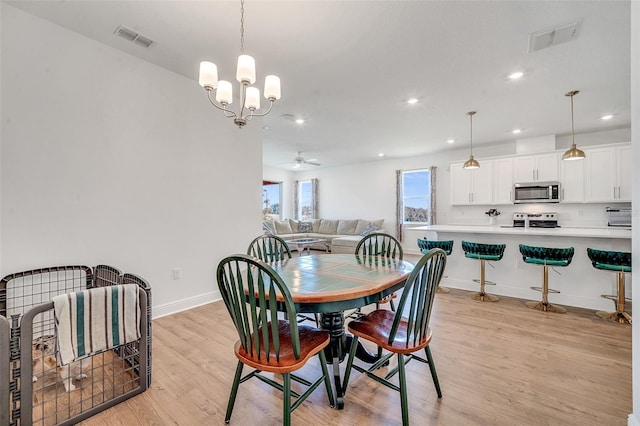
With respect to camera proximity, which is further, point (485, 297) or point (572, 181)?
point (572, 181)

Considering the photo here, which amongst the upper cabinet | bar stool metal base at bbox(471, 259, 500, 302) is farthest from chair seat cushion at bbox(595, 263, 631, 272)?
the upper cabinet

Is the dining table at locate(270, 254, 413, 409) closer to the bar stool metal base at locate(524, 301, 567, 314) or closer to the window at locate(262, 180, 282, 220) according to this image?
the bar stool metal base at locate(524, 301, 567, 314)

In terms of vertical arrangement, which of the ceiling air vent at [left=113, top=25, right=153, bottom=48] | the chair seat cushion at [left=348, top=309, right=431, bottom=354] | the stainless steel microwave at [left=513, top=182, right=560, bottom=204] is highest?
the ceiling air vent at [left=113, top=25, right=153, bottom=48]

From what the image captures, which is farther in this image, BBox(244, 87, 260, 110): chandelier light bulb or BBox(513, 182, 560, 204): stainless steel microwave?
BBox(513, 182, 560, 204): stainless steel microwave

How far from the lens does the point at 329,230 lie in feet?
28.3

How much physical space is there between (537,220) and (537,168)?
1001mm

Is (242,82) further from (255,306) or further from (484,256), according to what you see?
(484,256)

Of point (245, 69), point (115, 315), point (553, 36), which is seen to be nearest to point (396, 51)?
point (553, 36)

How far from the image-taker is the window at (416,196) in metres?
7.66

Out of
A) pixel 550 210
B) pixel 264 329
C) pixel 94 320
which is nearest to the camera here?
pixel 264 329

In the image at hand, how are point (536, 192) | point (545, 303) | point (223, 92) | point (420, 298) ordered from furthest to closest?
point (536, 192) < point (545, 303) < point (223, 92) < point (420, 298)

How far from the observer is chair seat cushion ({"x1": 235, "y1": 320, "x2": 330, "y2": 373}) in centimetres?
134

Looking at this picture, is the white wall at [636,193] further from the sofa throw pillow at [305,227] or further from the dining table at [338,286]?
the sofa throw pillow at [305,227]

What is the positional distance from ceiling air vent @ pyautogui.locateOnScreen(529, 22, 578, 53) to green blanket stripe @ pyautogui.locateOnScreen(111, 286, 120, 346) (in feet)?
12.4
